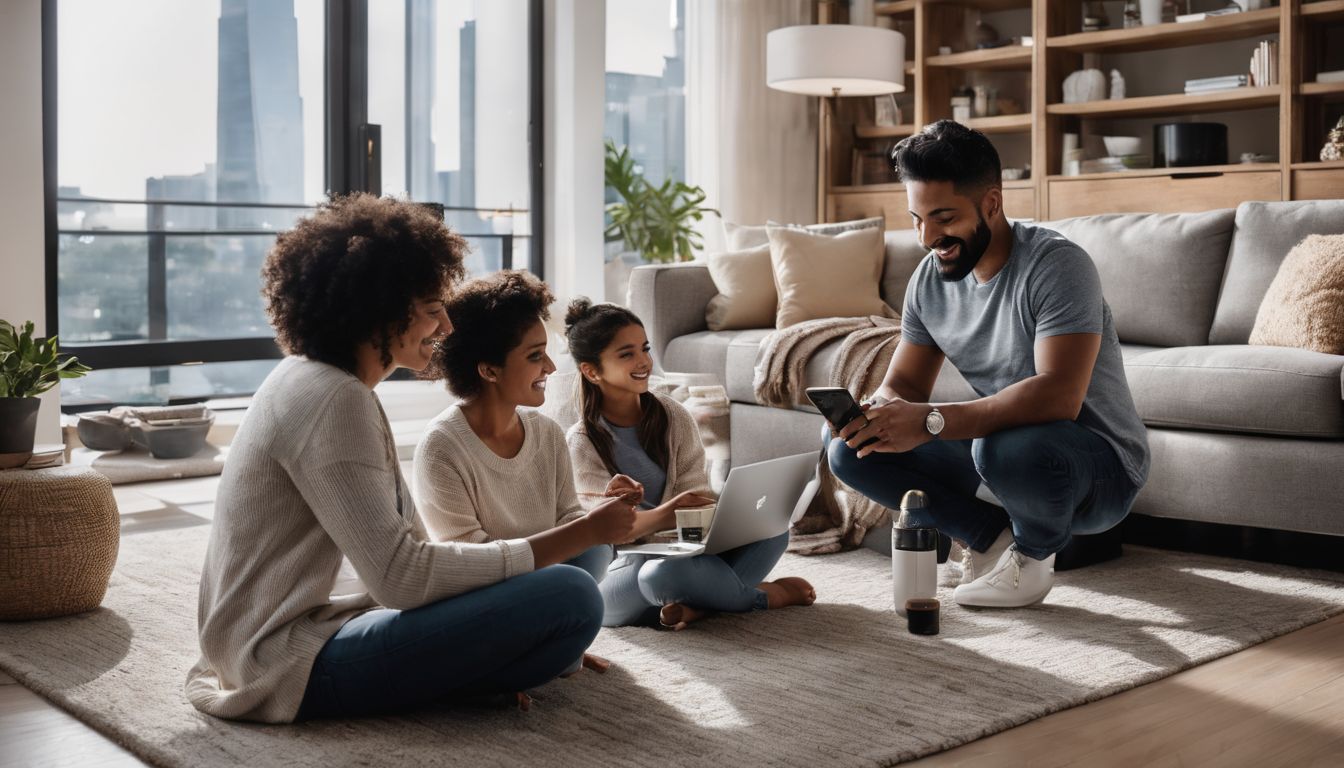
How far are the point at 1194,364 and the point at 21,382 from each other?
102 inches

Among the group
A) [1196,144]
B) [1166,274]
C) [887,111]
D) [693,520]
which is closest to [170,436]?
[693,520]

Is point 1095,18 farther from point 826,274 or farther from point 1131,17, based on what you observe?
point 826,274

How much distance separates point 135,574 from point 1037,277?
2053 mm

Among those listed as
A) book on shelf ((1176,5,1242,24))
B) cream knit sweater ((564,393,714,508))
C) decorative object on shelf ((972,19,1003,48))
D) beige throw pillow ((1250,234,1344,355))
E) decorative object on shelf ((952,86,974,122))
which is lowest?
cream knit sweater ((564,393,714,508))

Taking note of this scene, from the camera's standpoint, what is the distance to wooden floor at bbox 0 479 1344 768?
5.68ft

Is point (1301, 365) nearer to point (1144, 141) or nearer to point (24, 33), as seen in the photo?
point (1144, 141)

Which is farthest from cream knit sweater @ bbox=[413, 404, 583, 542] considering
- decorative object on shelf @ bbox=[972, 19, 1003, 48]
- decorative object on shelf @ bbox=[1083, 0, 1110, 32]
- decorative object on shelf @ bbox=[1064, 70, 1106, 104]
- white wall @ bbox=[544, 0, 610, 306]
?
decorative object on shelf @ bbox=[972, 19, 1003, 48]

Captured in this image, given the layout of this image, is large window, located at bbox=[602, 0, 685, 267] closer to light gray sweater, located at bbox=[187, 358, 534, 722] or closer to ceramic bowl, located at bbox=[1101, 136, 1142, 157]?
ceramic bowl, located at bbox=[1101, 136, 1142, 157]

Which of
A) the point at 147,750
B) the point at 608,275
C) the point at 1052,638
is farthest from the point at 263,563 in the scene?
the point at 608,275

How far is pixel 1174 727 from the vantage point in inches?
72.9

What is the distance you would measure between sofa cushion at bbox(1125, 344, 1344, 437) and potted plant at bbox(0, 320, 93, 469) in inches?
94.6

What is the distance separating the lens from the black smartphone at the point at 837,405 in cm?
231

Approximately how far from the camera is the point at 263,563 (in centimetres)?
170

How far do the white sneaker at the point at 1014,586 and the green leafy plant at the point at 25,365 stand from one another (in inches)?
74.3
